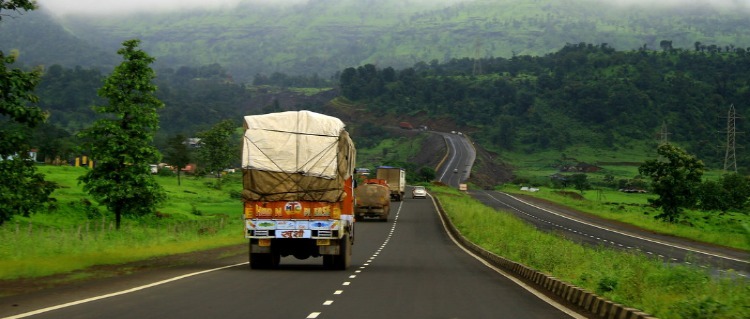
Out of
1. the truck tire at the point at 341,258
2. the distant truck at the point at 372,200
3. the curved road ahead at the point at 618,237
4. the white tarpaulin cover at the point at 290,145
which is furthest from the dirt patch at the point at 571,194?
the white tarpaulin cover at the point at 290,145

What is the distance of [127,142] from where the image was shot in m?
51.5

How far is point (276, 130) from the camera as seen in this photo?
26453 mm

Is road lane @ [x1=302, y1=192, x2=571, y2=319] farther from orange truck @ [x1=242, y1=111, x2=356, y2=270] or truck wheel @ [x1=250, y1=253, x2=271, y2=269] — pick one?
truck wheel @ [x1=250, y1=253, x2=271, y2=269]

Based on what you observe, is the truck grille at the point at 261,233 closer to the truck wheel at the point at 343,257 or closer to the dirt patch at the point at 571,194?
the truck wheel at the point at 343,257

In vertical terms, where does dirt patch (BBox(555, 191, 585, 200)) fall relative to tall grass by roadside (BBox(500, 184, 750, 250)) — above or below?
above

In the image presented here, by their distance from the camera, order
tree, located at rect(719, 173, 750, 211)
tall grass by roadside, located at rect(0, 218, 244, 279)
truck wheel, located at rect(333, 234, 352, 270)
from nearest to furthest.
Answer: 1. tall grass by roadside, located at rect(0, 218, 244, 279)
2. truck wheel, located at rect(333, 234, 352, 270)
3. tree, located at rect(719, 173, 750, 211)

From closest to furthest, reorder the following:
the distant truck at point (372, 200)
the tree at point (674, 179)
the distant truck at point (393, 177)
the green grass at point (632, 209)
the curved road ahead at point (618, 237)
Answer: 1. the curved road ahead at point (618, 237)
2. the green grass at point (632, 209)
3. the distant truck at point (372, 200)
4. the tree at point (674, 179)
5. the distant truck at point (393, 177)

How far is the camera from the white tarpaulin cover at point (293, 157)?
25.9 meters

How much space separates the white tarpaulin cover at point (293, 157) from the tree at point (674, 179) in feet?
212

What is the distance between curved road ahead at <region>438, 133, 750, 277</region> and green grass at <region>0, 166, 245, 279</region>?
54.1ft

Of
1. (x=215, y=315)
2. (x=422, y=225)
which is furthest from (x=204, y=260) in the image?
(x=422, y=225)

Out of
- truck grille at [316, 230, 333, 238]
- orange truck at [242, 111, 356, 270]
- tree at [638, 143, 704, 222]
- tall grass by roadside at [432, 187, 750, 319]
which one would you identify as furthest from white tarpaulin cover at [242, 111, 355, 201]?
tree at [638, 143, 704, 222]

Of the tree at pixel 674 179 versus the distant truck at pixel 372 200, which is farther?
the tree at pixel 674 179

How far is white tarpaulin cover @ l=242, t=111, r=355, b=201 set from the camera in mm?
25938
